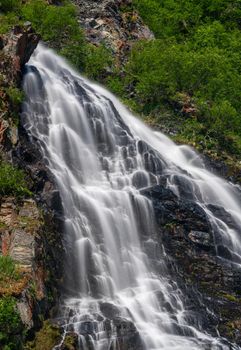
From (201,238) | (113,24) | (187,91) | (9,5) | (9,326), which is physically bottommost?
(201,238)

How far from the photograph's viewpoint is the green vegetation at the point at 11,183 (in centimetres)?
1842

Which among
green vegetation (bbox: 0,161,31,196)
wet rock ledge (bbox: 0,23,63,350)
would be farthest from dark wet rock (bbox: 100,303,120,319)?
green vegetation (bbox: 0,161,31,196)

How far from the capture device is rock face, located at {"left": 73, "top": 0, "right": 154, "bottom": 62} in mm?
44500

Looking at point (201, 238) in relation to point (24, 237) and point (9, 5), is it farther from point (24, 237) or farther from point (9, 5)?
point (9, 5)

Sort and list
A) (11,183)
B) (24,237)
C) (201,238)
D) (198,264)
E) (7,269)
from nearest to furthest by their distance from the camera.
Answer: (7,269)
(24,237)
(11,183)
(198,264)
(201,238)

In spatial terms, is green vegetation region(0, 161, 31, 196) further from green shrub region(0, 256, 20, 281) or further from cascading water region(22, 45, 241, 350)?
green shrub region(0, 256, 20, 281)

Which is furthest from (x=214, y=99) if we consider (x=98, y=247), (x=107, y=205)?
(x=98, y=247)

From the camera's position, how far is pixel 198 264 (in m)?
22.0

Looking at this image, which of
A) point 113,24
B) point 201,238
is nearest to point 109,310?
point 201,238

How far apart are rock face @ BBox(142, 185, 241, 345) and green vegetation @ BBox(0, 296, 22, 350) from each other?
24.3 ft

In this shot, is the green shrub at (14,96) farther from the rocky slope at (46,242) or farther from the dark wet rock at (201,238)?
the dark wet rock at (201,238)

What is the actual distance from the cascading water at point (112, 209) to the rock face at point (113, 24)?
1184 centimetres

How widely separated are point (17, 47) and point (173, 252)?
13.1 metres

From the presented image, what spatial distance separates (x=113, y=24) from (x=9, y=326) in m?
37.2
